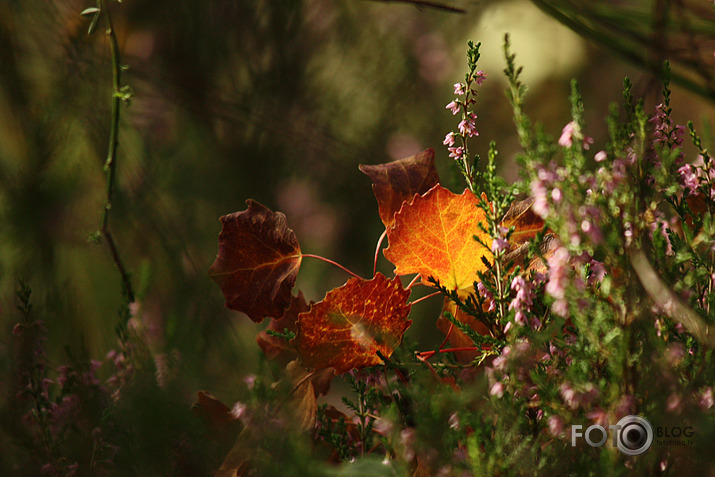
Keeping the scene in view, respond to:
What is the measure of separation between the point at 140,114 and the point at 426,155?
652 mm

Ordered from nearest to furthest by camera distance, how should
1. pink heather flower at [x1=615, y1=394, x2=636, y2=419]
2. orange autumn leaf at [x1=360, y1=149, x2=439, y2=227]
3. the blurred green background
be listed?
pink heather flower at [x1=615, y1=394, x2=636, y2=419] → orange autumn leaf at [x1=360, y1=149, x2=439, y2=227] → the blurred green background

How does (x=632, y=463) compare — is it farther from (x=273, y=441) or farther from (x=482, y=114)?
(x=482, y=114)

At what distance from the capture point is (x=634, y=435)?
0.25 meters

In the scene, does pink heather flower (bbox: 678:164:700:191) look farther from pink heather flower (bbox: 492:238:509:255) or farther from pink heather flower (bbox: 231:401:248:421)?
pink heather flower (bbox: 231:401:248:421)

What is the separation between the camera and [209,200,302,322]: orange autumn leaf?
323 mm

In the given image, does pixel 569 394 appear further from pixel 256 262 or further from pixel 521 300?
pixel 256 262

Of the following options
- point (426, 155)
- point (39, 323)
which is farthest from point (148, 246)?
point (426, 155)

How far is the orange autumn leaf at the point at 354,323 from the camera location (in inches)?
11.4

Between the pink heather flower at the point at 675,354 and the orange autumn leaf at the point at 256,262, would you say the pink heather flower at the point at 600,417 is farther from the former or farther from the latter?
the orange autumn leaf at the point at 256,262

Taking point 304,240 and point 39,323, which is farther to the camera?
point 304,240

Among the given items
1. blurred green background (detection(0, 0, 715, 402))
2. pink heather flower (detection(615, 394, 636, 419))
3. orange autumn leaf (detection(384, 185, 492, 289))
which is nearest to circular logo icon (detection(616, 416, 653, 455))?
pink heather flower (detection(615, 394, 636, 419))

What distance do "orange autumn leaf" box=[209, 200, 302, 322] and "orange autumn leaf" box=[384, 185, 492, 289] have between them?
2.4 inches

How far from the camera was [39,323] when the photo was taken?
0.36 m

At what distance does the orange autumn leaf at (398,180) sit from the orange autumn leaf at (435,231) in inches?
1.1
